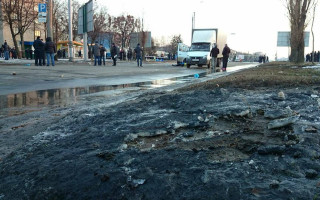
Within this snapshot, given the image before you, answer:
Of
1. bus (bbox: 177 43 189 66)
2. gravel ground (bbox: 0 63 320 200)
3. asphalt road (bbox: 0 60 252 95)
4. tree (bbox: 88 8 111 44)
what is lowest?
gravel ground (bbox: 0 63 320 200)

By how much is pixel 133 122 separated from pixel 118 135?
50cm

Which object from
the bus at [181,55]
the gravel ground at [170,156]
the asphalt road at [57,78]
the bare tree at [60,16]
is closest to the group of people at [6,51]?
the bare tree at [60,16]

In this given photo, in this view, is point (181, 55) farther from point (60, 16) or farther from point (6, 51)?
point (60, 16)

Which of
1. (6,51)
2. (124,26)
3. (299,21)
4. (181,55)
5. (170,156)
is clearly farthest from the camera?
(124,26)

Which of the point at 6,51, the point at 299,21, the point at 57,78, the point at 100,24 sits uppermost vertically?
the point at 100,24

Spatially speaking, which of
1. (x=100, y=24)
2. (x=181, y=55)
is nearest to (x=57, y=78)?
(x=181, y=55)

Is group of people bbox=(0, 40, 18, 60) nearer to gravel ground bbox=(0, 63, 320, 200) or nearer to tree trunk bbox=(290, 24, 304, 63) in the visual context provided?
tree trunk bbox=(290, 24, 304, 63)

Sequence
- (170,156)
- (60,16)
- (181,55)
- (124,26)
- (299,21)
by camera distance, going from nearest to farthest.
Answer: (170,156), (299,21), (181,55), (60,16), (124,26)

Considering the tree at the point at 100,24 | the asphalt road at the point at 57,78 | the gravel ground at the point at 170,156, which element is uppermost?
the tree at the point at 100,24

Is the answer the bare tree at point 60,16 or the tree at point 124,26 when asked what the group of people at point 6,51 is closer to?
the bare tree at point 60,16

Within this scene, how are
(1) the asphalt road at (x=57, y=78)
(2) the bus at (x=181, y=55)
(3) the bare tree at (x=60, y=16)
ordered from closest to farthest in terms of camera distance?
(1) the asphalt road at (x=57, y=78) < (2) the bus at (x=181, y=55) < (3) the bare tree at (x=60, y=16)

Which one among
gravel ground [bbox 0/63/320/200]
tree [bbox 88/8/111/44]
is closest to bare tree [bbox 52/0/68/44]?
tree [bbox 88/8/111/44]

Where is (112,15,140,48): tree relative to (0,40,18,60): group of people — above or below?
above

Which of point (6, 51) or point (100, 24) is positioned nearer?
point (6, 51)
